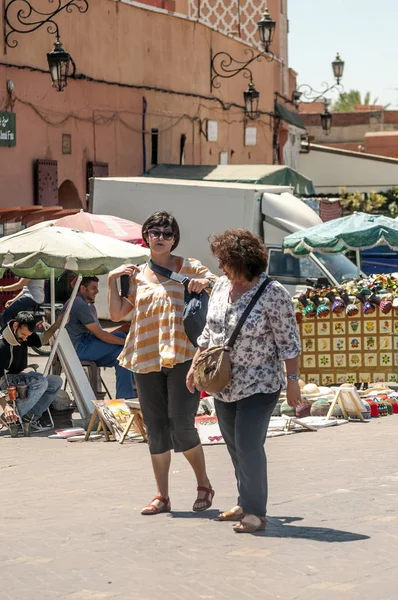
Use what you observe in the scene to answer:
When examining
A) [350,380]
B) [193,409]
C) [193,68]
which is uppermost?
[193,68]

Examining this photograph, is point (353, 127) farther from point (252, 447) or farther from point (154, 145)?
point (252, 447)

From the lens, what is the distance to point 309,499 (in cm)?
844

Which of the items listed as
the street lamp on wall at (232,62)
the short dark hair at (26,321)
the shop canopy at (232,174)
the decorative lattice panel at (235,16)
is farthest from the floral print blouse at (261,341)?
the decorative lattice panel at (235,16)

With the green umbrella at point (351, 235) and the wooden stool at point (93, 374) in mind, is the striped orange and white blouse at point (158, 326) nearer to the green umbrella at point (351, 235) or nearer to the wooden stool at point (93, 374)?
the wooden stool at point (93, 374)

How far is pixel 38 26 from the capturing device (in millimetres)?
22594

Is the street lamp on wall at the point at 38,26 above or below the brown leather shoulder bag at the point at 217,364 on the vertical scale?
above

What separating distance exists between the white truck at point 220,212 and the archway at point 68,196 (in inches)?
138

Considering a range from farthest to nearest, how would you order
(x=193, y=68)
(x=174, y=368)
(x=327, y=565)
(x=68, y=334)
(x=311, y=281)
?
(x=193, y=68)
(x=311, y=281)
(x=68, y=334)
(x=174, y=368)
(x=327, y=565)

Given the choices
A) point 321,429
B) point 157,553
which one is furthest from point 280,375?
point 321,429

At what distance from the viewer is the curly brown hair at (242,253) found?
746cm

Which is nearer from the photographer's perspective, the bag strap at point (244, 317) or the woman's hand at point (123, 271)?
the bag strap at point (244, 317)

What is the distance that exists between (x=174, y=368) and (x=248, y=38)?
33.9 meters

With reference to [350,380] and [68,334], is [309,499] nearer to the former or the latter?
[68,334]

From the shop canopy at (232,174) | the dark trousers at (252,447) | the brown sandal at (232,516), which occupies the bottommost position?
the brown sandal at (232,516)
